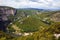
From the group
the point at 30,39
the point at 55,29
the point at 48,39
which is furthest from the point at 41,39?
the point at 30,39

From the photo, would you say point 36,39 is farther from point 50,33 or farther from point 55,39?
point 55,39

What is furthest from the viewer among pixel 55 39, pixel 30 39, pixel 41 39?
pixel 30 39

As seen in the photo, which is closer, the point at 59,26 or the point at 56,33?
the point at 56,33

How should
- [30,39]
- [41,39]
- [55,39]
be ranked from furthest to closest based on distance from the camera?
[30,39], [41,39], [55,39]

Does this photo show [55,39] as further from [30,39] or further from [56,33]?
[30,39]

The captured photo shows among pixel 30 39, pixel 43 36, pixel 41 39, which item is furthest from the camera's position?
pixel 30 39

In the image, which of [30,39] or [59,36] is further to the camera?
[30,39]

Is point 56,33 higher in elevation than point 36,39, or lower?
higher

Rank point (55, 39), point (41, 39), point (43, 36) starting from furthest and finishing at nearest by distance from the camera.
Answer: point (43, 36)
point (41, 39)
point (55, 39)

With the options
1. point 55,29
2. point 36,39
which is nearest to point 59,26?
point 55,29
